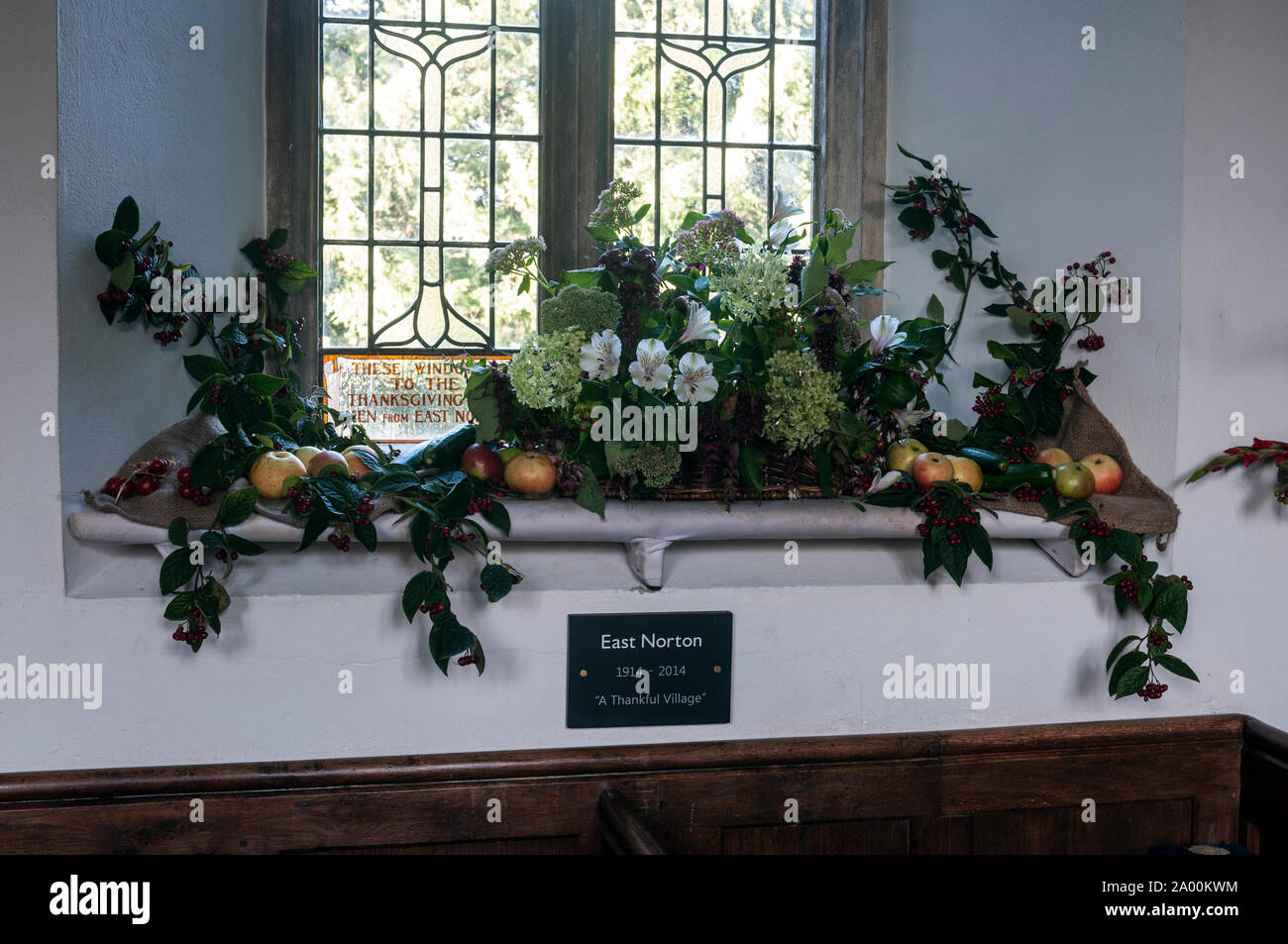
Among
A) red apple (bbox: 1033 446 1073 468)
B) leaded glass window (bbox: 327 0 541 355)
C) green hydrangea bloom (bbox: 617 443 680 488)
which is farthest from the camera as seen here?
leaded glass window (bbox: 327 0 541 355)

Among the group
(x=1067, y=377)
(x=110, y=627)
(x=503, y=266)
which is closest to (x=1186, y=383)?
(x=1067, y=377)

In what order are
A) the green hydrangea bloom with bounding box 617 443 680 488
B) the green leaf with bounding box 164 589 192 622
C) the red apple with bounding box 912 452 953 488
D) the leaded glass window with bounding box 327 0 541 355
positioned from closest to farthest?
1. the green leaf with bounding box 164 589 192 622
2. the green hydrangea bloom with bounding box 617 443 680 488
3. the red apple with bounding box 912 452 953 488
4. the leaded glass window with bounding box 327 0 541 355

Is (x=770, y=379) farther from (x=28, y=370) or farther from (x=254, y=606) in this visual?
(x=28, y=370)

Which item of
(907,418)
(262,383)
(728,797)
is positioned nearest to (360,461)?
(262,383)

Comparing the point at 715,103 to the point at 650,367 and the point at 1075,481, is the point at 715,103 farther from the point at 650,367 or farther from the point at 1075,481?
the point at 1075,481

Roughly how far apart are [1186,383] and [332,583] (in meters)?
1.67

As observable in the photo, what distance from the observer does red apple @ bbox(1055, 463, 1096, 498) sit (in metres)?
1.85

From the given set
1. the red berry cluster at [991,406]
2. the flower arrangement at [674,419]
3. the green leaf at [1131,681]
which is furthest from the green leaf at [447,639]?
the green leaf at [1131,681]

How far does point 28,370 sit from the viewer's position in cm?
156

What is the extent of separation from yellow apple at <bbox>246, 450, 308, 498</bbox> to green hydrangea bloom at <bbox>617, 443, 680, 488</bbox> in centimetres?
54

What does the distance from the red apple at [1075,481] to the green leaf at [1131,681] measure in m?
0.34

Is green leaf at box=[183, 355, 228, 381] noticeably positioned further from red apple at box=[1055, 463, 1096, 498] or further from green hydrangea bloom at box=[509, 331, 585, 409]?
red apple at box=[1055, 463, 1096, 498]

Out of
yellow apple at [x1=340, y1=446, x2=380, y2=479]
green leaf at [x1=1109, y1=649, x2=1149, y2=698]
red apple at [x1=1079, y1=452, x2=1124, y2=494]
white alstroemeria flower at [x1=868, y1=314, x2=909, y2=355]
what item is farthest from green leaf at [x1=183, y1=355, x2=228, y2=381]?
green leaf at [x1=1109, y1=649, x2=1149, y2=698]

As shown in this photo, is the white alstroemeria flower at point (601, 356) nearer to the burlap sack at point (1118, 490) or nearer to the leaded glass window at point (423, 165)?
the leaded glass window at point (423, 165)
